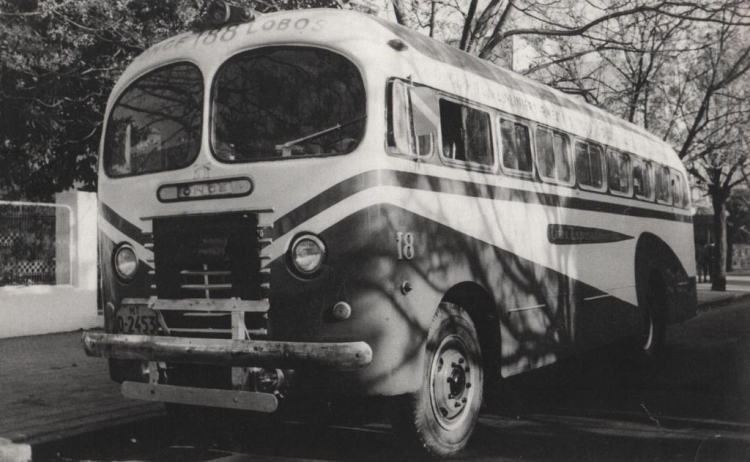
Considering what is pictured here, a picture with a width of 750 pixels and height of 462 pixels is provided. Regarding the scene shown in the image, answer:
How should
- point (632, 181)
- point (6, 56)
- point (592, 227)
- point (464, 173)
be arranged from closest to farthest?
point (464, 173) → point (592, 227) → point (632, 181) → point (6, 56)

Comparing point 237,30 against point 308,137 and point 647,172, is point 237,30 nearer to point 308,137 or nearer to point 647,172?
point 308,137

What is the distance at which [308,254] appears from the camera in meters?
5.20

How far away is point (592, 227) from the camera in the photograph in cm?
848

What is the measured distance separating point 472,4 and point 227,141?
8945mm

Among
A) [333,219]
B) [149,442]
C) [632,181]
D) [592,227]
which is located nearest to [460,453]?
[333,219]

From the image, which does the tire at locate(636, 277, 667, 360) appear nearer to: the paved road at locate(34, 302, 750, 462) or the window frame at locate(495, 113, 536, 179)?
the paved road at locate(34, 302, 750, 462)

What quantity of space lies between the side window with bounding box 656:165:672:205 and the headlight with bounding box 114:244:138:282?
7.30 metres

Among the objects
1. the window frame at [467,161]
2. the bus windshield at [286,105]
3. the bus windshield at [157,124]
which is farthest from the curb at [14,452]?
the window frame at [467,161]

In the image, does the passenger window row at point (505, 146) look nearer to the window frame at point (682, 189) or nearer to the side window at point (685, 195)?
the window frame at point (682, 189)

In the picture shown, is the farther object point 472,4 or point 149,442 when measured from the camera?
point 472,4

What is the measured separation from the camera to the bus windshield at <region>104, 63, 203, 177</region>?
19.0 feet

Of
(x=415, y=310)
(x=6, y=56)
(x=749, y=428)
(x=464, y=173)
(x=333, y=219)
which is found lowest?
(x=749, y=428)

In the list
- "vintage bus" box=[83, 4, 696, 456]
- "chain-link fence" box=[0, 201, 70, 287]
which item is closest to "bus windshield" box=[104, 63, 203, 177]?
"vintage bus" box=[83, 4, 696, 456]

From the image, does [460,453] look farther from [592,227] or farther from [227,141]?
[592,227]
